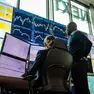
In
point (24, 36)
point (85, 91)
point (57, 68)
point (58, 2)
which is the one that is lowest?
point (85, 91)

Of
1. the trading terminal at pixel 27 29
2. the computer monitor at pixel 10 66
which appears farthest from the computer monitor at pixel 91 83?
the computer monitor at pixel 10 66

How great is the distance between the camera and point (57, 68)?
78.9 inches

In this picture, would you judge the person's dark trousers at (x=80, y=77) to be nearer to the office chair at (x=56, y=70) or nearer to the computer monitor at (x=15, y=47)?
the office chair at (x=56, y=70)

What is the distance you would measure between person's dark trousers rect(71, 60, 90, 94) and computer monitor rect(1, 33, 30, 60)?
91 centimetres

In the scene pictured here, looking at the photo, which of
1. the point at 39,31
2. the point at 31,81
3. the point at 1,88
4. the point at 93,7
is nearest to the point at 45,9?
the point at 39,31

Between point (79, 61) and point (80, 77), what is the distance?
0.75ft

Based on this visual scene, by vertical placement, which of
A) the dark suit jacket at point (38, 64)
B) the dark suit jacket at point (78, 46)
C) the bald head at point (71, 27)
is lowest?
the dark suit jacket at point (38, 64)

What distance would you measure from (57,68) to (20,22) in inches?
78.5

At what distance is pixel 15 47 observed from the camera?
8.96ft

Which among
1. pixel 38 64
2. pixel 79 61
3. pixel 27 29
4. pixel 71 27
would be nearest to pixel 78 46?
pixel 79 61

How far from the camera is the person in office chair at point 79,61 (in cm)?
233

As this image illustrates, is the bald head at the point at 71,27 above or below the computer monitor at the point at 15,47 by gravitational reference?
above

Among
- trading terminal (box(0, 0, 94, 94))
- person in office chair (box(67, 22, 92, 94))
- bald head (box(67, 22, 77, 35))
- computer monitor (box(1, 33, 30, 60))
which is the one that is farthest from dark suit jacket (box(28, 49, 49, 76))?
bald head (box(67, 22, 77, 35))

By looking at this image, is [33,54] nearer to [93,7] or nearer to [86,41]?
[86,41]
